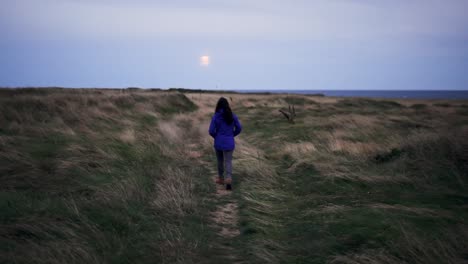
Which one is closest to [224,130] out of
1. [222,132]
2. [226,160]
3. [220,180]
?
[222,132]

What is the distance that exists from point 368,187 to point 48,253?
5.65 m

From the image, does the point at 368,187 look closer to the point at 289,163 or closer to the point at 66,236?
the point at 289,163

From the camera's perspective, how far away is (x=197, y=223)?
4816 millimetres

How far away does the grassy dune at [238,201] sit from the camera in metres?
3.68

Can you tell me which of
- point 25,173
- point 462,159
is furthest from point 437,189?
point 25,173

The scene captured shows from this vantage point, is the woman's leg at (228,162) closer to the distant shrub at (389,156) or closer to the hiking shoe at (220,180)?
the hiking shoe at (220,180)

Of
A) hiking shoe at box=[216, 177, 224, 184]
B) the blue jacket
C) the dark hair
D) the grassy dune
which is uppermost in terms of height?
the dark hair

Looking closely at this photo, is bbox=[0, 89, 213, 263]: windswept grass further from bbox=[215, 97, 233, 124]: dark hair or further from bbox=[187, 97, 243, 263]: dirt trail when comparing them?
bbox=[215, 97, 233, 124]: dark hair

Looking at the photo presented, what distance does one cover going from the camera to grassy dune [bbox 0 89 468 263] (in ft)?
12.1

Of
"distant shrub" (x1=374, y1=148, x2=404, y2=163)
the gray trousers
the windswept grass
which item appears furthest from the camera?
"distant shrub" (x1=374, y1=148, x2=404, y2=163)

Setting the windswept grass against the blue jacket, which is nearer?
the windswept grass

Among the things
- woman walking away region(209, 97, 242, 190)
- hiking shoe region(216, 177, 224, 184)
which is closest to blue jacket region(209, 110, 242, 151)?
woman walking away region(209, 97, 242, 190)

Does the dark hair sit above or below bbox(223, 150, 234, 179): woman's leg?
above

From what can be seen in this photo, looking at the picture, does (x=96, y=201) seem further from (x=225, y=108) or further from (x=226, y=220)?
(x=225, y=108)
